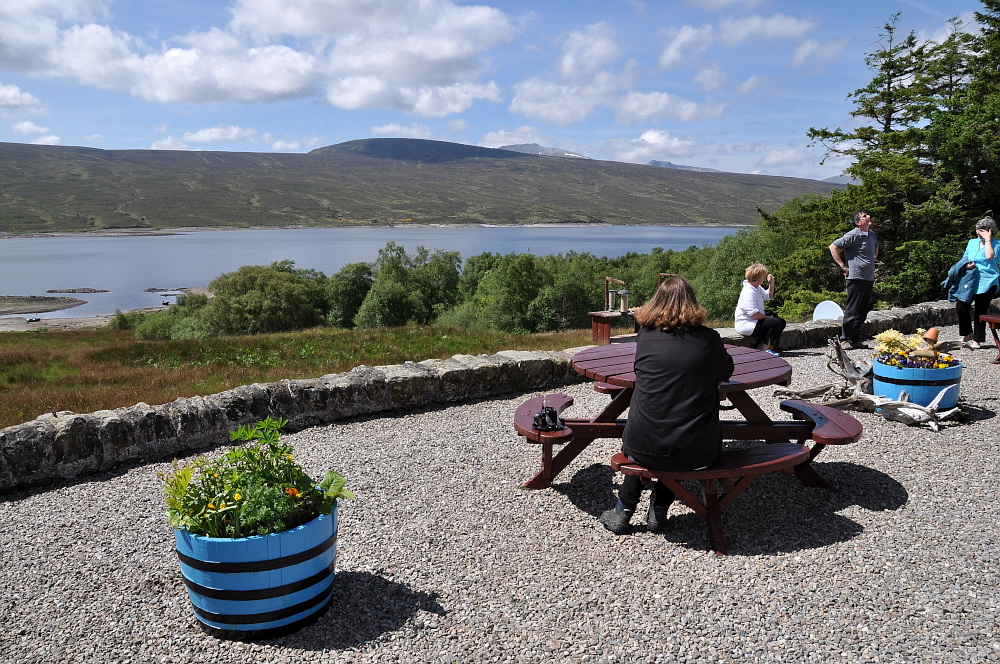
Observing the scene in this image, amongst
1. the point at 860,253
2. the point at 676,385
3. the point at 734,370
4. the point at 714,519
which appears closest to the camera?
the point at 676,385

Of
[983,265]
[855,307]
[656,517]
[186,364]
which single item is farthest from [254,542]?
[186,364]

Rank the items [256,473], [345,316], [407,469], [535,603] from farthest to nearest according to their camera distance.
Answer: [345,316] < [407,469] < [535,603] < [256,473]

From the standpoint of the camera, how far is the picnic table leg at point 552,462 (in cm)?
448

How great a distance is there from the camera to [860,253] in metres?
8.93

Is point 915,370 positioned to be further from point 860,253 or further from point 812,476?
point 860,253

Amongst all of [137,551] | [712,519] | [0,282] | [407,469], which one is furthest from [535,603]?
[0,282]

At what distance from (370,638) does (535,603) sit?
0.83 meters

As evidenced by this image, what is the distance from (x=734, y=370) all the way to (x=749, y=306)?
4.15 metres

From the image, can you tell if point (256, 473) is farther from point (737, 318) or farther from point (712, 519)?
point (737, 318)

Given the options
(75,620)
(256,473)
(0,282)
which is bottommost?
(0,282)

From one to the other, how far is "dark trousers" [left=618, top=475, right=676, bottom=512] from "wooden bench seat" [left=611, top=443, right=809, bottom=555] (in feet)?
0.64

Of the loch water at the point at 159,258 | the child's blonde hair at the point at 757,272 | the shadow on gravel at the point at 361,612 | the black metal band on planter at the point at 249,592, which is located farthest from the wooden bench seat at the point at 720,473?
the loch water at the point at 159,258

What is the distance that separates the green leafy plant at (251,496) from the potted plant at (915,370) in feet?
17.9

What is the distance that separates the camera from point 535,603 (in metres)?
3.24
